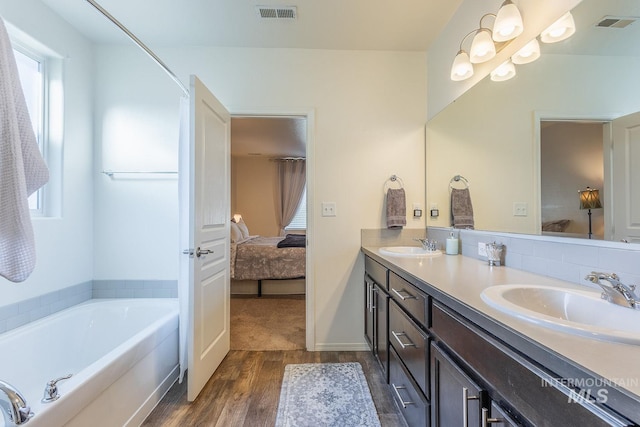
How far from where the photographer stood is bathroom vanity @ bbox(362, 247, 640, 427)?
0.47 meters

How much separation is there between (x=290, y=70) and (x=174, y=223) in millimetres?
1554

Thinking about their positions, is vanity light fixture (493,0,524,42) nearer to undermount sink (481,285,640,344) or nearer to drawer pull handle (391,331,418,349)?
undermount sink (481,285,640,344)

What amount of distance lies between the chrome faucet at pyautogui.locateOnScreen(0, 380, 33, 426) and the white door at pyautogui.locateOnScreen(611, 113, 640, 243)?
6.72ft

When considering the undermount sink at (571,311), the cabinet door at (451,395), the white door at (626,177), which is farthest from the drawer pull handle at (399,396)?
the white door at (626,177)

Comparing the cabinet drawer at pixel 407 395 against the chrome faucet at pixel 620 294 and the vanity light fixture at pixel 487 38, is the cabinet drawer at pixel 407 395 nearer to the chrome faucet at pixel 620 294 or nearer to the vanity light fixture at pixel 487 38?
the chrome faucet at pixel 620 294

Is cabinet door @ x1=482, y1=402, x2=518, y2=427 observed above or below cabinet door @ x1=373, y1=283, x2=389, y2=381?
above

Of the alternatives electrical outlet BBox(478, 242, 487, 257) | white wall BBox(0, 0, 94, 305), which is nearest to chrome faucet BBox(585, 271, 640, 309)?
electrical outlet BBox(478, 242, 487, 257)

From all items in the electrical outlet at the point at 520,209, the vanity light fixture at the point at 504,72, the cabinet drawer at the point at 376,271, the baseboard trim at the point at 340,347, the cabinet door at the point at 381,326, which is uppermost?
the vanity light fixture at the point at 504,72

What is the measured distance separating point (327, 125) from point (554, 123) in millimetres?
1485

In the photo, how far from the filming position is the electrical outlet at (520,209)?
1392 millimetres

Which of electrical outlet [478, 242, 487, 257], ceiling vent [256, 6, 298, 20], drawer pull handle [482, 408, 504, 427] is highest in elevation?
ceiling vent [256, 6, 298, 20]

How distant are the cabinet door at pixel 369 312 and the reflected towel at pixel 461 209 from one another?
75 cm

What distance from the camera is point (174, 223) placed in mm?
2199

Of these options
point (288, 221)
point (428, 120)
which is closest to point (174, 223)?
point (428, 120)
